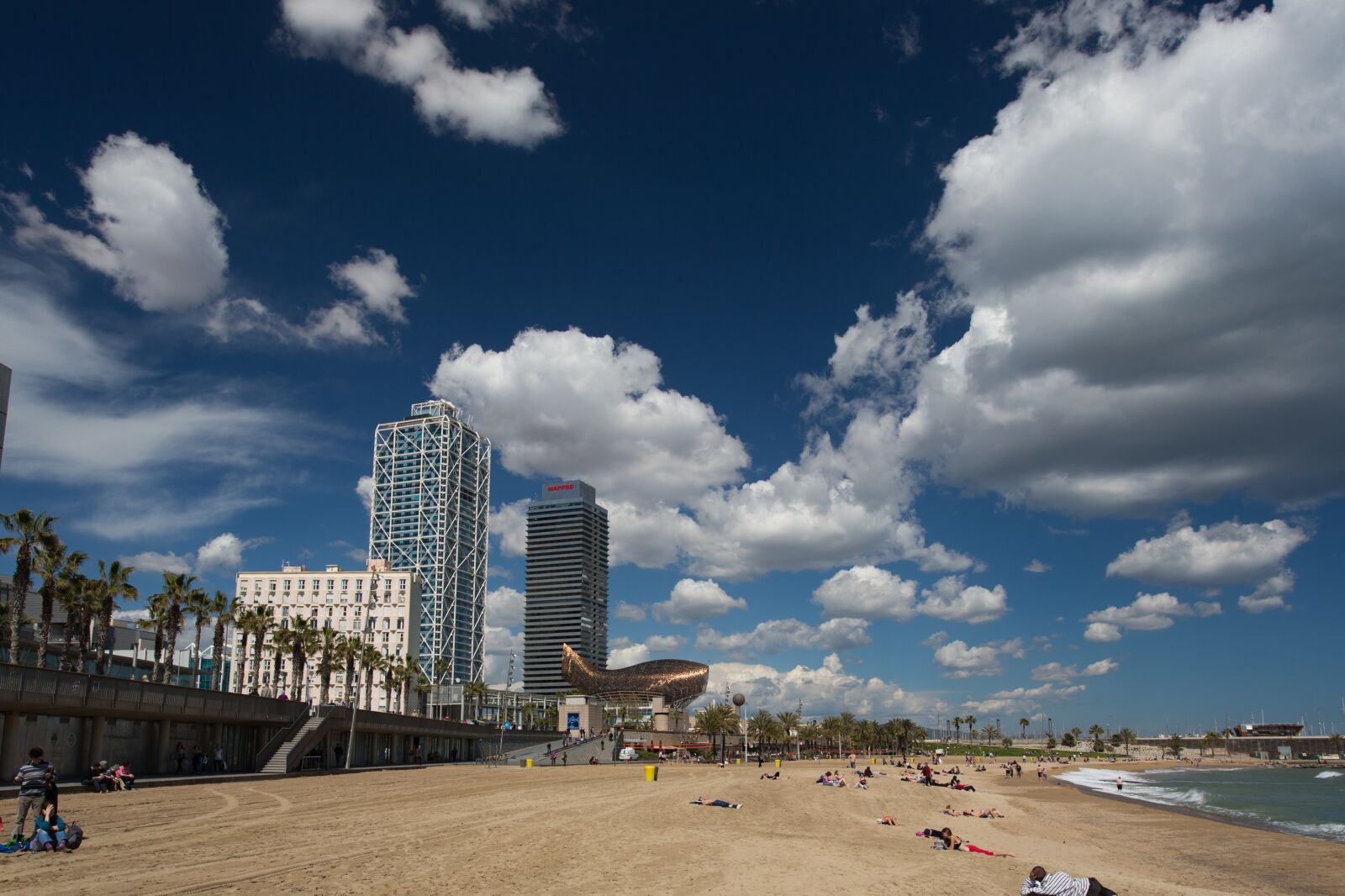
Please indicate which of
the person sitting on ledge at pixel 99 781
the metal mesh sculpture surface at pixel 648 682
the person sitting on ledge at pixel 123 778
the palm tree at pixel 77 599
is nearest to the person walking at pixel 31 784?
the person sitting on ledge at pixel 99 781

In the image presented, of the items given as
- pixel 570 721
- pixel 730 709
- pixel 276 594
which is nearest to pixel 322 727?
pixel 570 721

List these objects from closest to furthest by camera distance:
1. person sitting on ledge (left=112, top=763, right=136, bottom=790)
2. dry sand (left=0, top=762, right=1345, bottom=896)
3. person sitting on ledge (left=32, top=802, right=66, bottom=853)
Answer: dry sand (left=0, top=762, right=1345, bottom=896)
person sitting on ledge (left=32, top=802, right=66, bottom=853)
person sitting on ledge (left=112, top=763, right=136, bottom=790)

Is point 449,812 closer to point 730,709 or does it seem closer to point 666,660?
point 730,709

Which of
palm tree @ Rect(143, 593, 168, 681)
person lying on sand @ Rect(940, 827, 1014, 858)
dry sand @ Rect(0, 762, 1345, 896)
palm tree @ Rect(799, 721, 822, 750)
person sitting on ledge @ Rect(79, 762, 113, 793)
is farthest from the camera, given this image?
palm tree @ Rect(799, 721, 822, 750)

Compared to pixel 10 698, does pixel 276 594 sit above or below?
above

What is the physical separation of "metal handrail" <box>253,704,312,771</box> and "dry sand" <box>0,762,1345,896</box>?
6.13m

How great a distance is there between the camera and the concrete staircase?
4450cm

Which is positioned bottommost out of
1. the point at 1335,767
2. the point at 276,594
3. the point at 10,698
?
the point at 1335,767

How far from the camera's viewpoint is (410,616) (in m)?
144

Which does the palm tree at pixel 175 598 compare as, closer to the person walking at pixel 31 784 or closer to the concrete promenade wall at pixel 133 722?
the concrete promenade wall at pixel 133 722

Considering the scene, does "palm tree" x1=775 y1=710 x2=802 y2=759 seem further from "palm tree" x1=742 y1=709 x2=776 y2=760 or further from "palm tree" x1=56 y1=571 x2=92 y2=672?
"palm tree" x1=56 y1=571 x2=92 y2=672

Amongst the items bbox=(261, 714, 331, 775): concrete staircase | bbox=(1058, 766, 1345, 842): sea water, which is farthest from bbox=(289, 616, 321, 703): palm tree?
bbox=(1058, 766, 1345, 842): sea water

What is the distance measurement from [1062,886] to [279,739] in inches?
1686

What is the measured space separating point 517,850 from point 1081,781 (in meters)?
85.3
